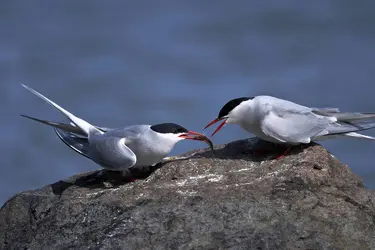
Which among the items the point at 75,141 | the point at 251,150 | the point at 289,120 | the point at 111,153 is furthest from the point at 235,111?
the point at 75,141

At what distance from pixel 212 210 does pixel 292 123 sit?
61.1 inches

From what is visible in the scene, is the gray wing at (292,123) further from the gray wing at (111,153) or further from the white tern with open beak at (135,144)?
the gray wing at (111,153)

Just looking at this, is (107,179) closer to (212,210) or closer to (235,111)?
(235,111)

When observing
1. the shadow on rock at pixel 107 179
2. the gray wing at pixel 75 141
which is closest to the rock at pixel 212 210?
the shadow on rock at pixel 107 179

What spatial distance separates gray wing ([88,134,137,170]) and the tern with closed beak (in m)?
0.92

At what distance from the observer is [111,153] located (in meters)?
6.86

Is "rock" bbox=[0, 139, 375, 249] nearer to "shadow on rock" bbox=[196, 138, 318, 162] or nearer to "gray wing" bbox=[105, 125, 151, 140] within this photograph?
"shadow on rock" bbox=[196, 138, 318, 162]

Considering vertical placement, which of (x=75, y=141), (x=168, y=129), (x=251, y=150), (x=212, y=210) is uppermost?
(x=168, y=129)

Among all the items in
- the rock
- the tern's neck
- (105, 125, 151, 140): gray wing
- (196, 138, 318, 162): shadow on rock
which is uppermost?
the tern's neck

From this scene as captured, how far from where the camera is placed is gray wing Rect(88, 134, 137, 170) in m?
6.77

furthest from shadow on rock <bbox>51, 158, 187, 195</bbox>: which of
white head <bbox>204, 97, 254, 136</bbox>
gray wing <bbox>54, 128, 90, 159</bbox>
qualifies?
white head <bbox>204, 97, 254, 136</bbox>

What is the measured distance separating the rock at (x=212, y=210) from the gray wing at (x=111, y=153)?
163 millimetres

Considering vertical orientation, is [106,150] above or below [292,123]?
below

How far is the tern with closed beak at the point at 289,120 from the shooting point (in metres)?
6.92
